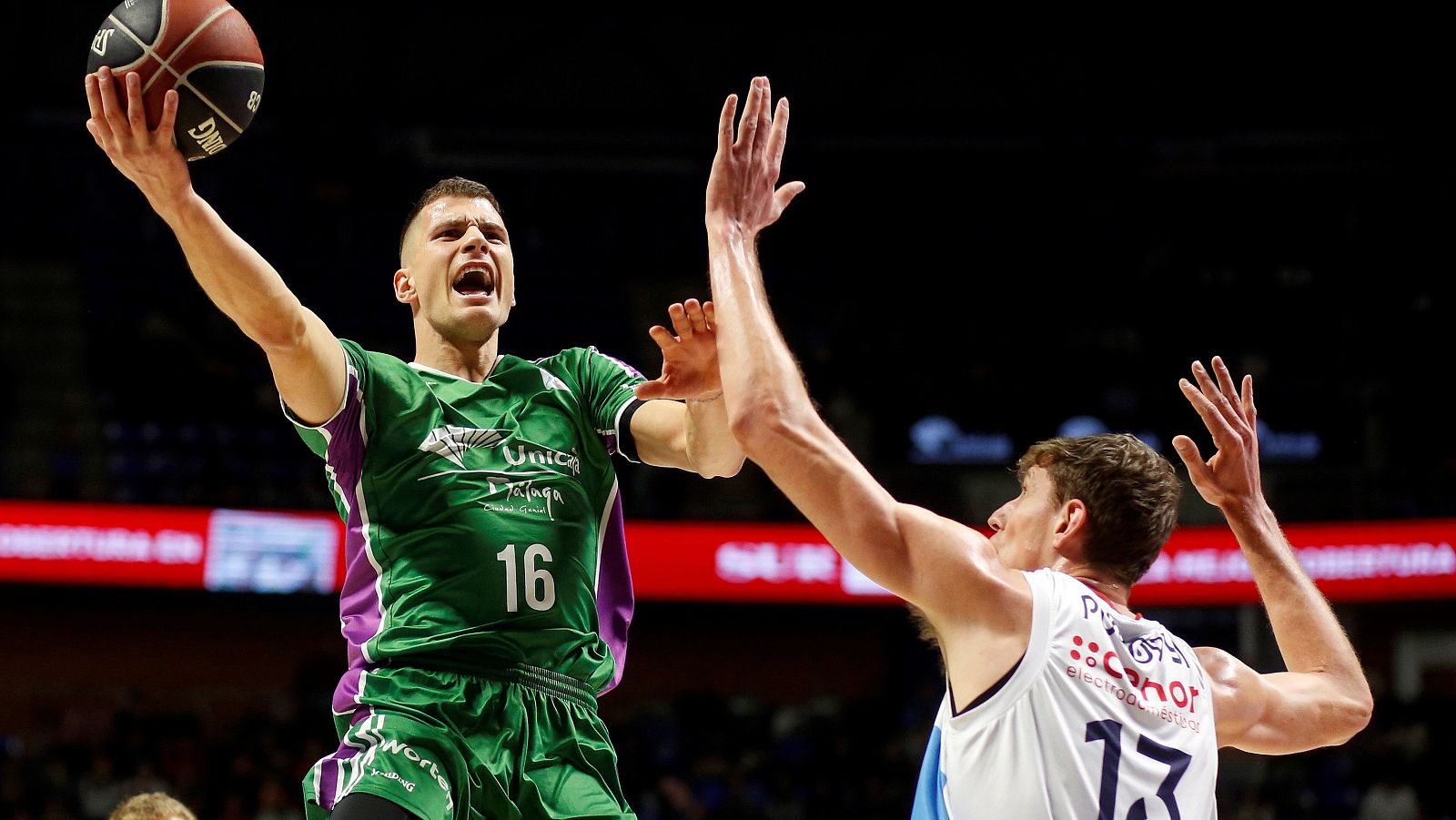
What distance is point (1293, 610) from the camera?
12.1 ft

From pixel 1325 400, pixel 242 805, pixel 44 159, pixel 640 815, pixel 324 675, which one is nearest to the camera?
pixel 242 805

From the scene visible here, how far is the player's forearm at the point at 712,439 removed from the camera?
3.80 m

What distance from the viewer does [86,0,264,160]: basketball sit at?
354 cm

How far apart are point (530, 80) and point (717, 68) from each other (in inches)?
101

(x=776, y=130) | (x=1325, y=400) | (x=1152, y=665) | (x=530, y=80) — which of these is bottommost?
(x=1152, y=665)

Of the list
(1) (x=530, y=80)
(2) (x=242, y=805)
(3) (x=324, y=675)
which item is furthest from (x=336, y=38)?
(2) (x=242, y=805)

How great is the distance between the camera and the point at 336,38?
20.7 m

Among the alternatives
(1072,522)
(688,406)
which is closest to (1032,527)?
(1072,522)

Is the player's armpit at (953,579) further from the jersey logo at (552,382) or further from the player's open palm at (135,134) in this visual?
the player's open palm at (135,134)

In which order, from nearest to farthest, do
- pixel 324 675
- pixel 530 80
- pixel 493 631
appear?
pixel 493 631
pixel 324 675
pixel 530 80

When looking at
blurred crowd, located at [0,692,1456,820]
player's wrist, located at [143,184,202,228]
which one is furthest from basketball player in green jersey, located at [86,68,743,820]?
blurred crowd, located at [0,692,1456,820]

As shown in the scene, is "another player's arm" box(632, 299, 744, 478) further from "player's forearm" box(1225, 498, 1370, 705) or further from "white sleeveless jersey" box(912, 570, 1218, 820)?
"player's forearm" box(1225, 498, 1370, 705)

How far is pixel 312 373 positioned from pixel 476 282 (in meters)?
0.68

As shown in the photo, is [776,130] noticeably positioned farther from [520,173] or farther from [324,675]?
[520,173]
